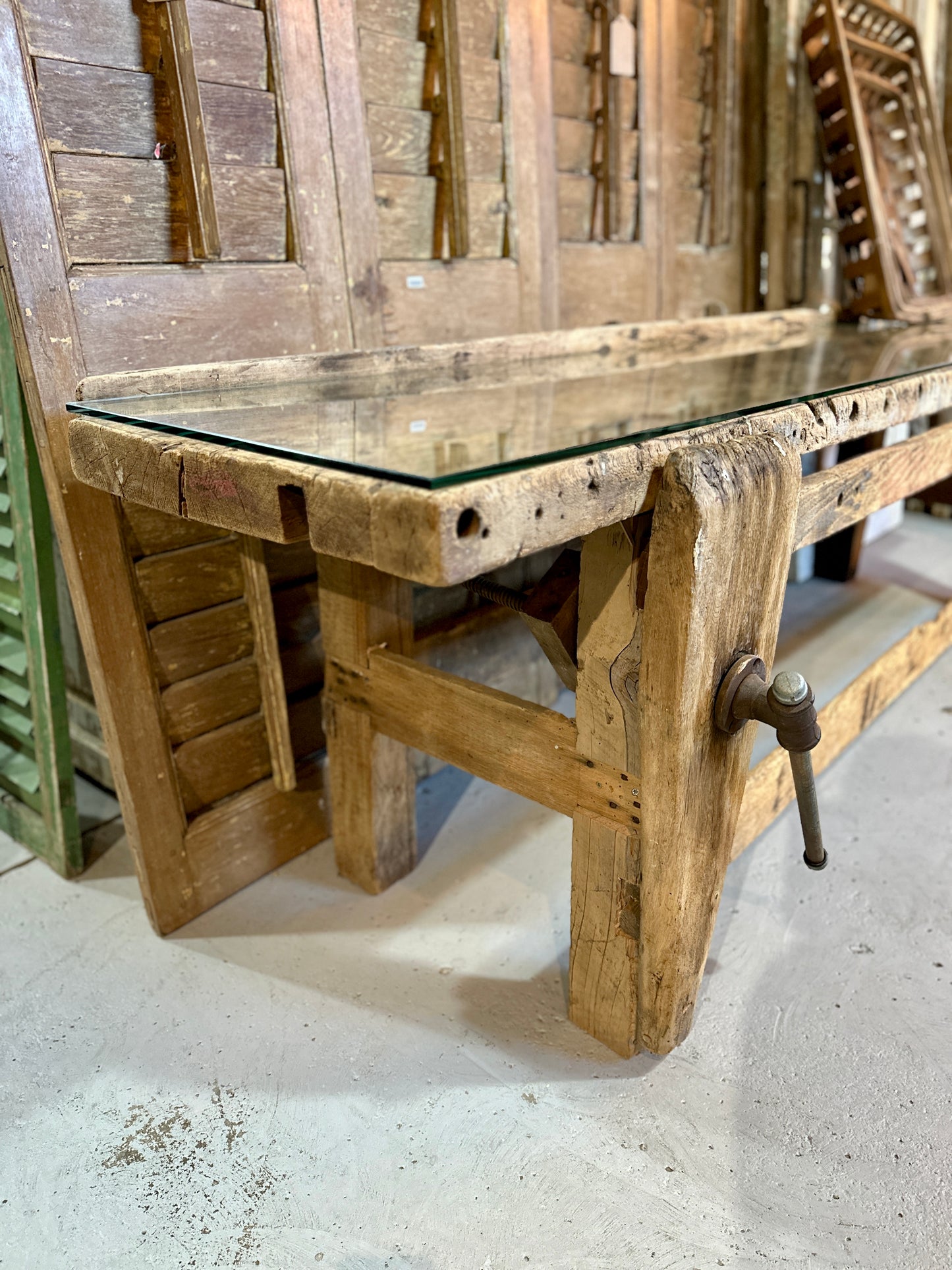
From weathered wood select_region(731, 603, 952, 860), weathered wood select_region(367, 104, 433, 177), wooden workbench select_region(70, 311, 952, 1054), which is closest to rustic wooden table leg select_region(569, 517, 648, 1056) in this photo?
wooden workbench select_region(70, 311, 952, 1054)

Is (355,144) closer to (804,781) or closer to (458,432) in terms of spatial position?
(458,432)

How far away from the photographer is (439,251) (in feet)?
7.57

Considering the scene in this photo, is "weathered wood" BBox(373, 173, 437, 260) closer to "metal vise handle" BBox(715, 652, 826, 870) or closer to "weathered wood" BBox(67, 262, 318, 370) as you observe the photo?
"weathered wood" BBox(67, 262, 318, 370)

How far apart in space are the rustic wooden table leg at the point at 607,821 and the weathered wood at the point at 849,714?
0.92 feet

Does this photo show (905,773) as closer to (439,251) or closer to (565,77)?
(439,251)

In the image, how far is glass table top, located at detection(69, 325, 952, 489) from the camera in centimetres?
109

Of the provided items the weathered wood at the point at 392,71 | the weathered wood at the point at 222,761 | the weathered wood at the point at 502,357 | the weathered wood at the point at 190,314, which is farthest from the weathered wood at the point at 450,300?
the weathered wood at the point at 222,761

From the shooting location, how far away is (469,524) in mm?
943

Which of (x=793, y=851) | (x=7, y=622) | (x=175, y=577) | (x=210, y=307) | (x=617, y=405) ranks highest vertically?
(x=210, y=307)

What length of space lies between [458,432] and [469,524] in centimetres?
36

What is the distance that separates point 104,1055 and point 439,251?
1895 mm

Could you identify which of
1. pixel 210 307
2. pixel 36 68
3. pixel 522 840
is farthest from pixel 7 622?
pixel 522 840

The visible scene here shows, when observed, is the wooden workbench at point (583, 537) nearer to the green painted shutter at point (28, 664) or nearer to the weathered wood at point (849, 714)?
the weathered wood at point (849, 714)

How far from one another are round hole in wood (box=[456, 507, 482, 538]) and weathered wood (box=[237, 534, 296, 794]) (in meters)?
1.04
